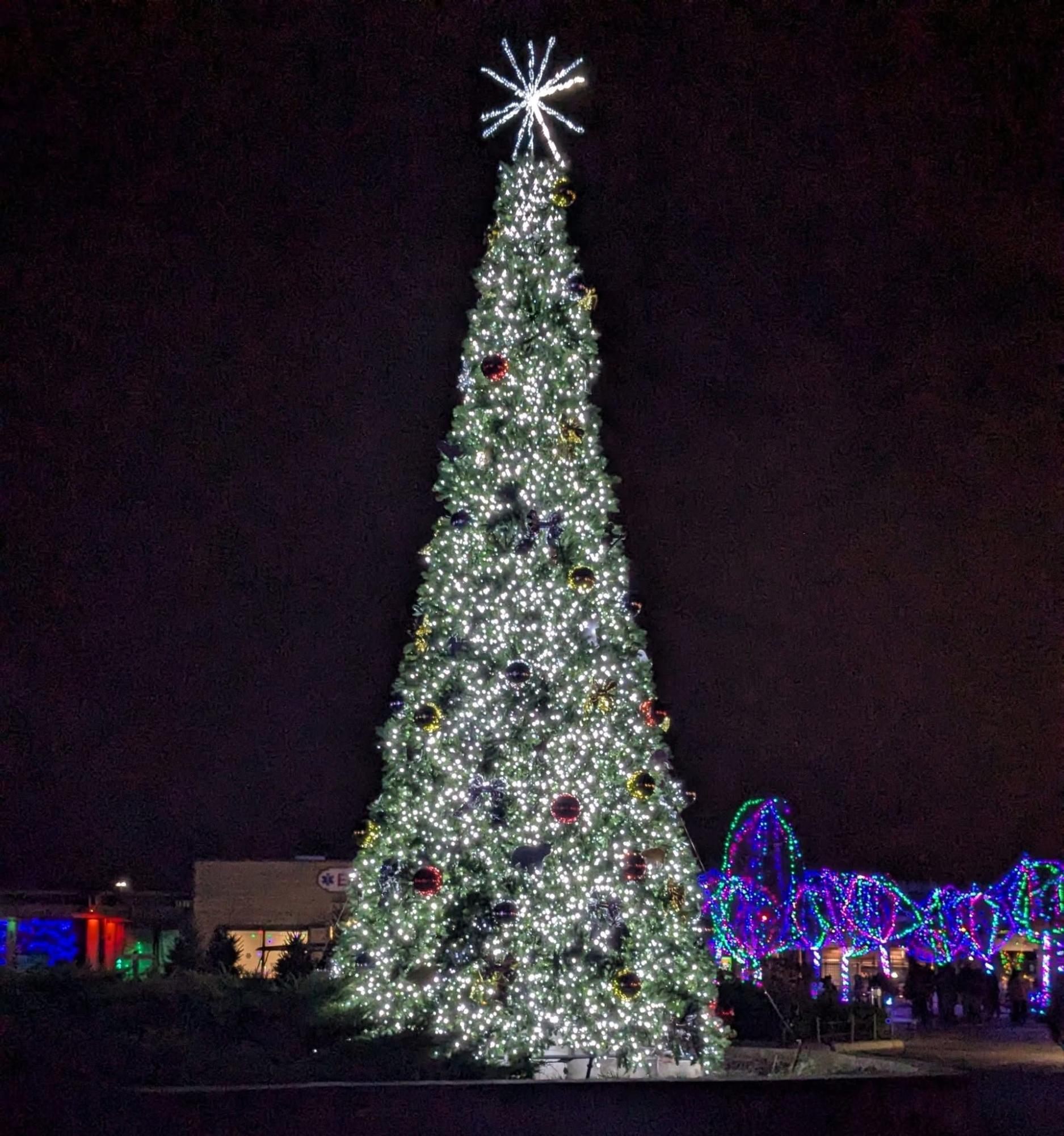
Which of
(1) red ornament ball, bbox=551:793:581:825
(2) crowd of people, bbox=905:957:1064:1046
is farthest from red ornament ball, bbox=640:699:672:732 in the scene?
(2) crowd of people, bbox=905:957:1064:1046

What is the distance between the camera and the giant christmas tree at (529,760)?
12633mm

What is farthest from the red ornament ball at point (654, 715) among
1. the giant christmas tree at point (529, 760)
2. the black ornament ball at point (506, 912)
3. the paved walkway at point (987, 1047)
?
the paved walkway at point (987, 1047)

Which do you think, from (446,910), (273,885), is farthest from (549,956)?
(273,885)

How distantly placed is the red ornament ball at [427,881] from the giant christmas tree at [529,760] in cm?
7

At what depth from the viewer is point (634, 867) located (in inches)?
506

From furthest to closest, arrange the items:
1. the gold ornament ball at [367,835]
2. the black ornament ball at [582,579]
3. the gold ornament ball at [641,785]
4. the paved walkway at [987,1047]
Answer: the paved walkway at [987,1047] < the gold ornament ball at [367,835] < the black ornament ball at [582,579] < the gold ornament ball at [641,785]

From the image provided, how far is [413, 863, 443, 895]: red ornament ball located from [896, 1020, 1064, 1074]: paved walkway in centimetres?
592

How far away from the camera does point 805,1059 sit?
14344 millimetres

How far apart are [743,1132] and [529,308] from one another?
7.30 m

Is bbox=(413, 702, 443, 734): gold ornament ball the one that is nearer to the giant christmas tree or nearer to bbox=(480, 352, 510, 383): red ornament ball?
the giant christmas tree

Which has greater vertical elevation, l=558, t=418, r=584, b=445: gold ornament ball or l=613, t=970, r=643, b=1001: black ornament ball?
l=558, t=418, r=584, b=445: gold ornament ball

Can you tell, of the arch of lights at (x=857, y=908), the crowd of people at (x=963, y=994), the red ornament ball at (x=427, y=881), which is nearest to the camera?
the red ornament ball at (x=427, y=881)

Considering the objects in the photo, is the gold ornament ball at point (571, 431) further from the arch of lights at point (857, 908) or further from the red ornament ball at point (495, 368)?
the arch of lights at point (857, 908)

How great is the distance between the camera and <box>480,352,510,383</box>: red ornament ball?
44.8ft
